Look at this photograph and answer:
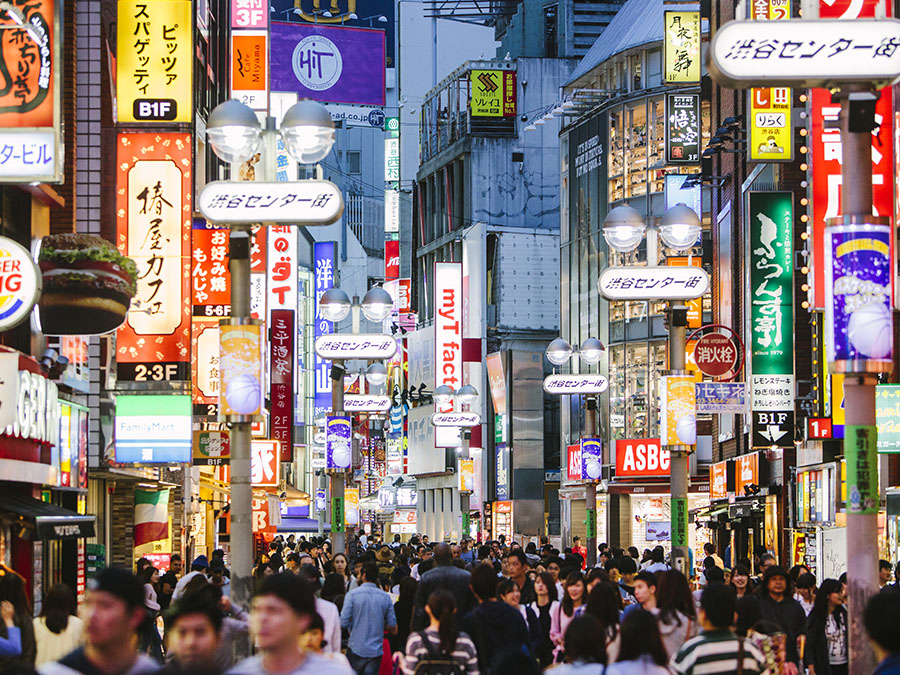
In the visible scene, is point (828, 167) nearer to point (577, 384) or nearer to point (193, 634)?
point (577, 384)

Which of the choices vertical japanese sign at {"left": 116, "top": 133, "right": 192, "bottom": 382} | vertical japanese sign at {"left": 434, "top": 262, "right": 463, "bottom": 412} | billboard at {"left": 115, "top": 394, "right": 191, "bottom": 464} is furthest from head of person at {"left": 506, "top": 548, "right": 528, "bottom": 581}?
vertical japanese sign at {"left": 434, "top": 262, "right": 463, "bottom": 412}

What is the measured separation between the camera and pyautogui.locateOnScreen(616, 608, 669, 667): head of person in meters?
8.66

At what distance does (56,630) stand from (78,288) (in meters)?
10.1

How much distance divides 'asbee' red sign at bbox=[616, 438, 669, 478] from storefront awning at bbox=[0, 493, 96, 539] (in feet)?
116

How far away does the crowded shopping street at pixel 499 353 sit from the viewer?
11.6 metres

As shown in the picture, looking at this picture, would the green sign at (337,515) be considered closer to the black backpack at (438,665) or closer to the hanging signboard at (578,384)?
the hanging signboard at (578,384)

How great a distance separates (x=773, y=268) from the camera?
33.4 m

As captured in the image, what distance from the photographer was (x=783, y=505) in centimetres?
3700

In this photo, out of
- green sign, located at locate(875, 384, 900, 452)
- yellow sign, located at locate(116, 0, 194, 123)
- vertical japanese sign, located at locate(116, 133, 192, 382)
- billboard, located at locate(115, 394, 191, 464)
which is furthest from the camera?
yellow sign, located at locate(116, 0, 194, 123)

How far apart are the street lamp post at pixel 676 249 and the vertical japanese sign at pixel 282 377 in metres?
25.8

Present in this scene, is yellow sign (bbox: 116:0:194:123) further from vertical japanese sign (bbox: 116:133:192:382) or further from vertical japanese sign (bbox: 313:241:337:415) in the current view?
vertical japanese sign (bbox: 313:241:337:415)

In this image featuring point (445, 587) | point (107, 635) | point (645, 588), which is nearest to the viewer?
point (107, 635)

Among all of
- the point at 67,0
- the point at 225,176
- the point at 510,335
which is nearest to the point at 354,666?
the point at 67,0

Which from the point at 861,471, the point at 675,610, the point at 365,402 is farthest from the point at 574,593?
the point at 365,402
